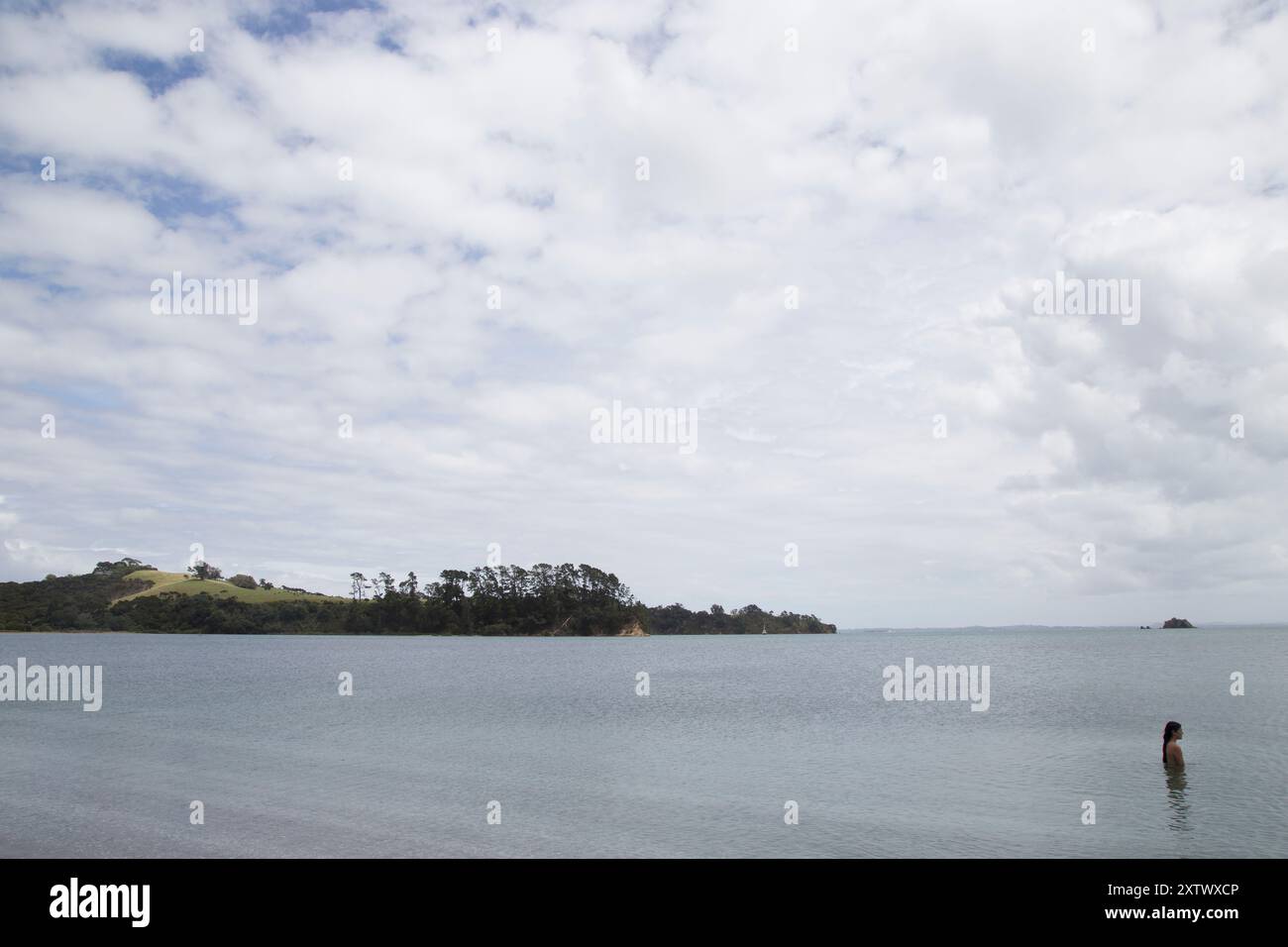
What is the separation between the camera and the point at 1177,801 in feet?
88.9

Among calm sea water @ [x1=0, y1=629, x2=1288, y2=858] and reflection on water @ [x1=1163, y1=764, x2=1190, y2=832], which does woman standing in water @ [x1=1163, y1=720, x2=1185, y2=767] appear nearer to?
reflection on water @ [x1=1163, y1=764, x2=1190, y2=832]

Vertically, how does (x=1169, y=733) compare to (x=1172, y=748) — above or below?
above

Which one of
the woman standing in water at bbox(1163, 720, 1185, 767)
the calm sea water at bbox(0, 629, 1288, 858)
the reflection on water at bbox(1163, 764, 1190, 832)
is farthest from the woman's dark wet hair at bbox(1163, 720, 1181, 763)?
the calm sea water at bbox(0, 629, 1288, 858)

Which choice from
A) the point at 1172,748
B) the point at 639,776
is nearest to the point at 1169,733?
the point at 1172,748

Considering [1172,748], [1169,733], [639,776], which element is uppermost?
[1169,733]

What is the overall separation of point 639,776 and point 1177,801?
18.2 metres

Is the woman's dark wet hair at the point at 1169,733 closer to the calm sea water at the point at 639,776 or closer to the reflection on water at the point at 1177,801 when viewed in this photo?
the reflection on water at the point at 1177,801

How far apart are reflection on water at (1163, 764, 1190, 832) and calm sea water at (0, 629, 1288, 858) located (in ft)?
0.48

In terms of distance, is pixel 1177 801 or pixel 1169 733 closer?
pixel 1177 801

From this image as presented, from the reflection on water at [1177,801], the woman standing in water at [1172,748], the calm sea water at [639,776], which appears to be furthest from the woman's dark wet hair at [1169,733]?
the calm sea water at [639,776]

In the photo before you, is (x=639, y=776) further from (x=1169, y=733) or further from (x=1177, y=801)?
(x=1169, y=733)

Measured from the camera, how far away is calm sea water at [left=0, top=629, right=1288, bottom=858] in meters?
22.3

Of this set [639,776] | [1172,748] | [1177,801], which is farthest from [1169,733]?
[639,776]
